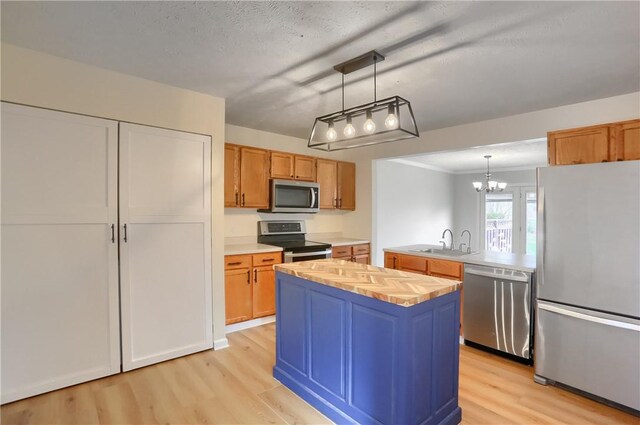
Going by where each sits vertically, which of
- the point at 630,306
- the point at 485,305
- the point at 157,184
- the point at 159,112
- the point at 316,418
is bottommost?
the point at 316,418

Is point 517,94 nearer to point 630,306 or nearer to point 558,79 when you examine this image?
point 558,79

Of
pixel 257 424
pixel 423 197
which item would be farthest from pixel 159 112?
pixel 423 197

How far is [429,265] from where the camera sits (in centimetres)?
352

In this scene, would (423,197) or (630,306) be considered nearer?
(630,306)

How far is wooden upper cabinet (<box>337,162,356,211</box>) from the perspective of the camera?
4973 millimetres

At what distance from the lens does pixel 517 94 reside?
284cm

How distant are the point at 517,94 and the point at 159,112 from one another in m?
3.18

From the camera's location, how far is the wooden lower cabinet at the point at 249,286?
138 inches

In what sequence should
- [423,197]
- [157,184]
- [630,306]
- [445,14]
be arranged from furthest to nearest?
[423,197]
[157,184]
[630,306]
[445,14]

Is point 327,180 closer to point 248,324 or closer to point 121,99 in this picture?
point 248,324

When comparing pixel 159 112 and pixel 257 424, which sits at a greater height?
pixel 159 112

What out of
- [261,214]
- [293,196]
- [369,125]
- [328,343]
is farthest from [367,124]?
[261,214]

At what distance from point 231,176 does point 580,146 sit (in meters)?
3.47

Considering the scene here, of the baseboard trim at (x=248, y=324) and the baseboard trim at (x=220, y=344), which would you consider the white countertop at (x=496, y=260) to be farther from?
the baseboard trim at (x=220, y=344)
